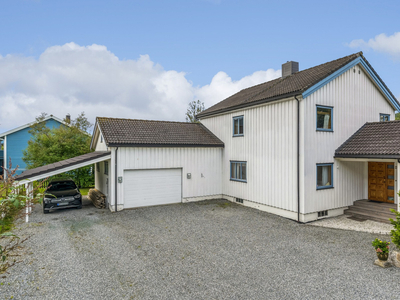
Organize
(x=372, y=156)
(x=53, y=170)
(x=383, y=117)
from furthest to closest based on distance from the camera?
1. (x=383, y=117)
2. (x=53, y=170)
3. (x=372, y=156)

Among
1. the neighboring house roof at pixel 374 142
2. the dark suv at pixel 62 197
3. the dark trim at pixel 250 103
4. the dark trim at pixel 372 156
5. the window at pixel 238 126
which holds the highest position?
the dark trim at pixel 250 103

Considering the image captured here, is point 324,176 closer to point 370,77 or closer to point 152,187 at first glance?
point 370,77

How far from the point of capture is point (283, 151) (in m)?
11.0

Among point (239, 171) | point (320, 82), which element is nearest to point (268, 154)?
point (239, 171)

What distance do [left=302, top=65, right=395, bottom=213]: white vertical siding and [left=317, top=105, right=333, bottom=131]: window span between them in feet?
0.64

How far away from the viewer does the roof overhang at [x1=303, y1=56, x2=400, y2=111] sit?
1041cm

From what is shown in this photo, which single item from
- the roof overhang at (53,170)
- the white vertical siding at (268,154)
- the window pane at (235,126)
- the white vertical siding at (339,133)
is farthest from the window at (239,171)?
the roof overhang at (53,170)

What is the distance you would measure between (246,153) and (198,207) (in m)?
4.04

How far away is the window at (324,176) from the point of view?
10.7 metres

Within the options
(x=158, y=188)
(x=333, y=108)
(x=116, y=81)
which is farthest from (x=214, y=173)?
(x=116, y=81)

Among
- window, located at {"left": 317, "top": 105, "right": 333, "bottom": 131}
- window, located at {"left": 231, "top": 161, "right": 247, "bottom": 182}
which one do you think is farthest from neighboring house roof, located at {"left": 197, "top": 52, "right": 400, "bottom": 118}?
window, located at {"left": 231, "top": 161, "right": 247, "bottom": 182}

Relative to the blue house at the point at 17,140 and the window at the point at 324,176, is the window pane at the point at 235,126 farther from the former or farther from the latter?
the blue house at the point at 17,140

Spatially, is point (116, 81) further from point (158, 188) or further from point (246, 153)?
point (246, 153)

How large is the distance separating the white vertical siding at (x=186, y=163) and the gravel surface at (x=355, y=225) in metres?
6.36
